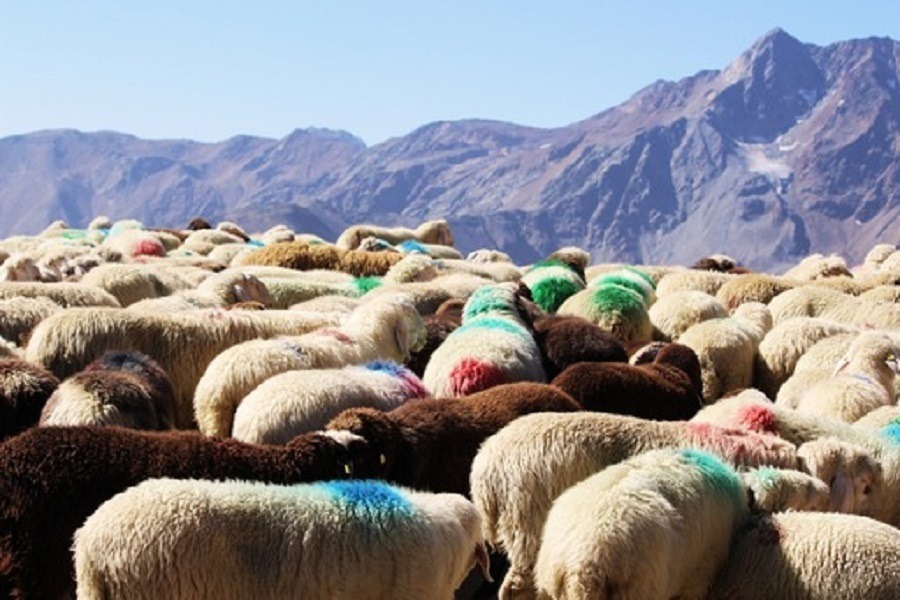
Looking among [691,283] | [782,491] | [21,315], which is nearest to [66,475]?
[782,491]

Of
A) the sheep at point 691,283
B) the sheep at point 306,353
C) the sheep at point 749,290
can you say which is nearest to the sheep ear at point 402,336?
the sheep at point 306,353

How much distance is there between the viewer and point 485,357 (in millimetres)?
8688

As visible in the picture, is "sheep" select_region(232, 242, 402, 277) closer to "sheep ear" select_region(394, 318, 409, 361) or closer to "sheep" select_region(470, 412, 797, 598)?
"sheep ear" select_region(394, 318, 409, 361)

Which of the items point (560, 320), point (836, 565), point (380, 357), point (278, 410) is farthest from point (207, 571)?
point (560, 320)

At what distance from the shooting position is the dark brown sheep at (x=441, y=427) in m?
6.51

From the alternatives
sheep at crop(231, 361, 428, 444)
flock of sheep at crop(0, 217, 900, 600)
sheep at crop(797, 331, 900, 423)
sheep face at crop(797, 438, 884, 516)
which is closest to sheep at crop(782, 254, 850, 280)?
flock of sheep at crop(0, 217, 900, 600)

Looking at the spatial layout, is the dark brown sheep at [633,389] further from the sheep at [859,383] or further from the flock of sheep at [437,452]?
the sheep at [859,383]

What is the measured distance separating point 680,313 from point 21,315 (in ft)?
19.9

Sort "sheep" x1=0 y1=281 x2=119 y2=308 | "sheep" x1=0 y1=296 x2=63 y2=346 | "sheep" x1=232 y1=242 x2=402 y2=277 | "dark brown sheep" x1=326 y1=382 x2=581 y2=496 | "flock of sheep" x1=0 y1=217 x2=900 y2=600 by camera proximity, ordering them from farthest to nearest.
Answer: "sheep" x1=232 y1=242 x2=402 y2=277 → "sheep" x1=0 y1=281 x2=119 y2=308 → "sheep" x1=0 y1=296 x2=63 y2=346 → "dark brown sheep" x1=326 y1=382 x2=581 y2=496 → "flock of sheep" x1=0 y1=217 x2=900 y2=600

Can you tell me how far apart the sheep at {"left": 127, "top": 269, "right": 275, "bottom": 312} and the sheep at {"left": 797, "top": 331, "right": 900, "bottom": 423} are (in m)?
5.14

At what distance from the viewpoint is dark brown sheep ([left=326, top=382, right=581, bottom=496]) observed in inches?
256

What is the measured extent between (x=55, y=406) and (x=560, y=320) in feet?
16.0

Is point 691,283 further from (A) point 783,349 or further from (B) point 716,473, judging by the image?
(B) point 716,473

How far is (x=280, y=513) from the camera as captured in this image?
5094 millimetres
